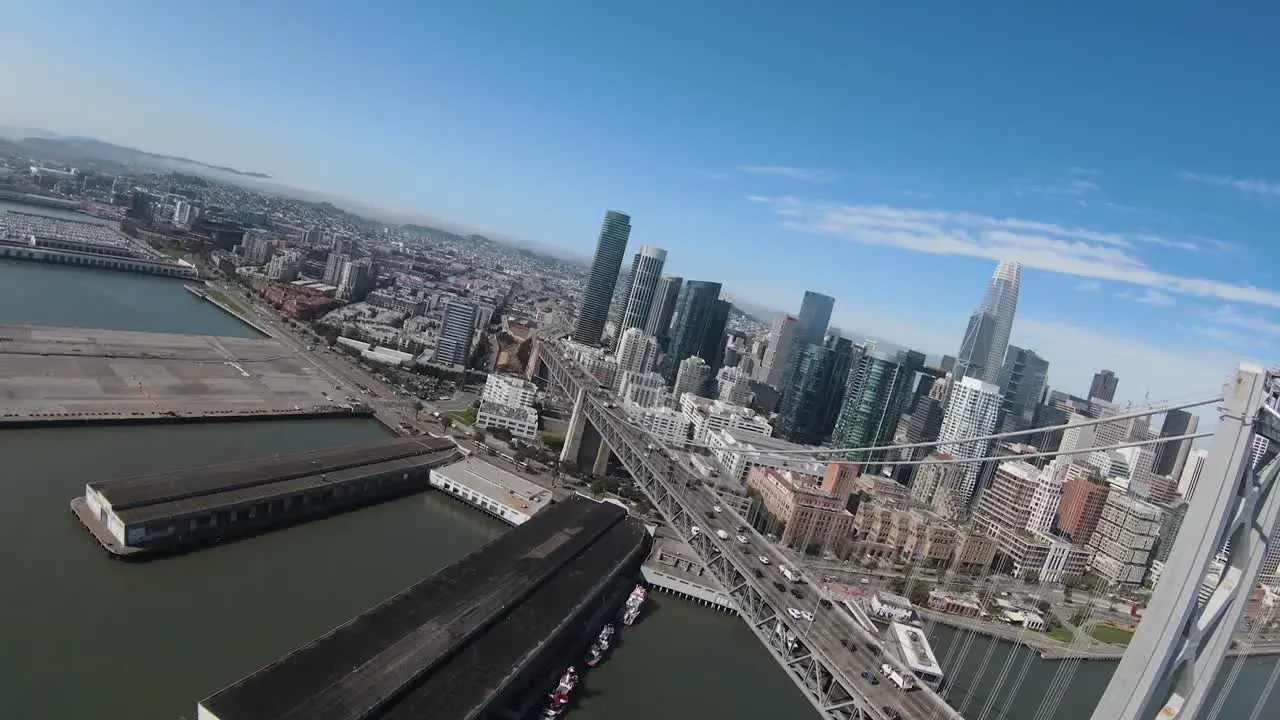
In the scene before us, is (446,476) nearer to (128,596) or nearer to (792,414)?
(128,596)

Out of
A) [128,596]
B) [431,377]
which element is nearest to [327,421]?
[431,377]

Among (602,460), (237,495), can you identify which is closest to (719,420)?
(602,460)

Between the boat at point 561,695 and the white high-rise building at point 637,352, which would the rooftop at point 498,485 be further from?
the white high-rise building at point 637,352

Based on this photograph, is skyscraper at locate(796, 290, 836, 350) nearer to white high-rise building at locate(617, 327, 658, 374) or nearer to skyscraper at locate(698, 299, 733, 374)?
skyscraper at locate(698, 299, 733, 374)

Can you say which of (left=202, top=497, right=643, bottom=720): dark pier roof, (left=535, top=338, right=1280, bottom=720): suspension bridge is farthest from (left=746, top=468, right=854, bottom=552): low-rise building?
(left=202, top=497, right=643, bottom=720): dark pier roof

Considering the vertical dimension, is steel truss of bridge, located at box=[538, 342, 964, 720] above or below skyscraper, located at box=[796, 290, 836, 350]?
below

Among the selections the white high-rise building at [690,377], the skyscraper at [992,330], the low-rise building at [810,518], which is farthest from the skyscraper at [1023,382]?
the low-rise building at [810,518]
